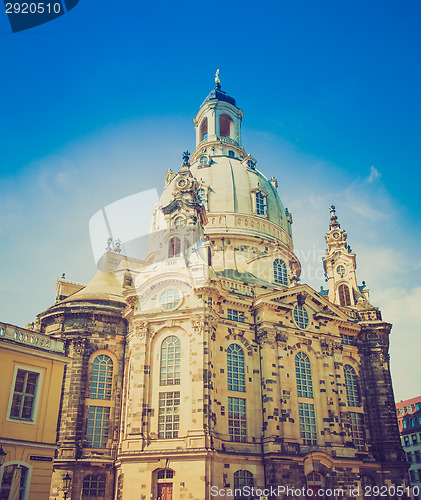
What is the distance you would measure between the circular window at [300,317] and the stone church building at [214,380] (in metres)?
0.12

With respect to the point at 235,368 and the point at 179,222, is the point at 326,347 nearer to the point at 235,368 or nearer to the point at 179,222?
the point at 235,368

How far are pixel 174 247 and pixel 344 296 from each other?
19.5 metres

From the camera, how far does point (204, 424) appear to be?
1332 inches

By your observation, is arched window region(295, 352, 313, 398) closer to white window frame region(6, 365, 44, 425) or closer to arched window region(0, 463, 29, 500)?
white window frame region(6, 365, 44, 425)

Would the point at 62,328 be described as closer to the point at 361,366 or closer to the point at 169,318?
the point at 169,318

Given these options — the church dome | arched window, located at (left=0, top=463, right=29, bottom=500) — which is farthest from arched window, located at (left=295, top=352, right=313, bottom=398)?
arched window, located at (left=0, top=463, right=29, bottom=500)

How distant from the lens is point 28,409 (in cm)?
2398

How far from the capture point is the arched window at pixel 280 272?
49.1 meters

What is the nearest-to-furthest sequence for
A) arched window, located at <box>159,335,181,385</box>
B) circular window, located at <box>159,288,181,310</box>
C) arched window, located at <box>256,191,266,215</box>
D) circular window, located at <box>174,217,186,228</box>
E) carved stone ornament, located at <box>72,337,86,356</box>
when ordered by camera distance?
arched window, located at <box>159,335,181,385</box> < circular window, located at <box>159,288,181,310</box> < carved stone ornament, located at <box>72,337,86,356</box> < circular window, located at <box>174,217,186,228</box> < arched window, located at <box>256,191,266,215</box>

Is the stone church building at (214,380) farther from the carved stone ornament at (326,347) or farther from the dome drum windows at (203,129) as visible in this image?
the dome drum windows at (203,129)

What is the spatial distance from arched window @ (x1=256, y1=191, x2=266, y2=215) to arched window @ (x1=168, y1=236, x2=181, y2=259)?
12.4 m

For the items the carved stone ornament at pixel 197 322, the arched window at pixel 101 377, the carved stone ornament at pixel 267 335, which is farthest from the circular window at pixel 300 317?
Result: the arched window at pixel 101 377

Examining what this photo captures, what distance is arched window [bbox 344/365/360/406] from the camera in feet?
145

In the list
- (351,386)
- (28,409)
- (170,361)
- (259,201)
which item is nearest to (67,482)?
(170,361)
